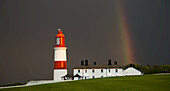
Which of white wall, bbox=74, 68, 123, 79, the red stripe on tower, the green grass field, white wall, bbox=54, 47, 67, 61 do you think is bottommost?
the green grass field

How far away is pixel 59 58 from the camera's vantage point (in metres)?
53.5

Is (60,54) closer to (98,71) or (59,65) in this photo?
(59,65)

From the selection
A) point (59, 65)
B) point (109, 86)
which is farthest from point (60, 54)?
point (109, 86)

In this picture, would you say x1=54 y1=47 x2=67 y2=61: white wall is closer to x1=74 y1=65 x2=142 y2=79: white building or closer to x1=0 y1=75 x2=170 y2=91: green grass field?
x1=74 y1=65 x2=142 y2=79: white building

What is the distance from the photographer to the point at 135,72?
63594 mm

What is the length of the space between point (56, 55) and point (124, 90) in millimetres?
29077

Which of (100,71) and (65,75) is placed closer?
(65,75)

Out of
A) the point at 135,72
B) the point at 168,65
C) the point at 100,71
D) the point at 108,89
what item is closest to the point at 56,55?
the point at 100,71

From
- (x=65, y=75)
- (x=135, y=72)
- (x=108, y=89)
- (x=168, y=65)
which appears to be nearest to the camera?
(x=108, y=89)

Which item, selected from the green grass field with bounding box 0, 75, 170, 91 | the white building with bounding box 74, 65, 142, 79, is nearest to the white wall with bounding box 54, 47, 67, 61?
the white building with bounding box 74, 65, 142, 79

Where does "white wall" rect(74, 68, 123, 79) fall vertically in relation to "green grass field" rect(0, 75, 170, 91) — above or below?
above

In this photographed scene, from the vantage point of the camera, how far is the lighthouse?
53188mm

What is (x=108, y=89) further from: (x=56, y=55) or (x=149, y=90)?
(x=56, y=55)

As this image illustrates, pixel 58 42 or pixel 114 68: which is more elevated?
pixel 58 42
